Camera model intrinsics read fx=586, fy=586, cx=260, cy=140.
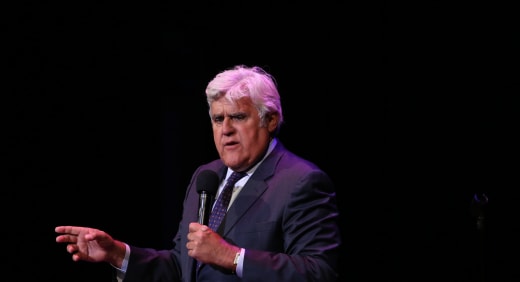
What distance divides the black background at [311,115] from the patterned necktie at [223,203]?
1.57 m

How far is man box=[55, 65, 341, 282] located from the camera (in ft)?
6.87

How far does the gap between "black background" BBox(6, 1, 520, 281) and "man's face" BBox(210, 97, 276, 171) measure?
1605 mm

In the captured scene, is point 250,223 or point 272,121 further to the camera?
point 272,121

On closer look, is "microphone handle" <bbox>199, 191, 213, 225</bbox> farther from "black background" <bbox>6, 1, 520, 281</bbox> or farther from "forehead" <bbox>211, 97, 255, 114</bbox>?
"black background" <bbox>6, 1, 520, 281</bbox>

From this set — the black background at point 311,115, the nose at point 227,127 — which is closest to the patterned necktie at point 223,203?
the nose at point 227,127

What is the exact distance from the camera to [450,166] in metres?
3.75

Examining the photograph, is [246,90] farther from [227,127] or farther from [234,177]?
[234,177]

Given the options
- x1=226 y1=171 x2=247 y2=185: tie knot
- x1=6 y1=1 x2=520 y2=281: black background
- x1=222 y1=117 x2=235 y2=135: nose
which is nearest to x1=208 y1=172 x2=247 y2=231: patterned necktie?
x1=226 y1=171 x2=247 y2=185: tie knot

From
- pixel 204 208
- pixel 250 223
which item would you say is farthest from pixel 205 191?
pixel 250 223

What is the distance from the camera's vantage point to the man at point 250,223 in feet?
6.87

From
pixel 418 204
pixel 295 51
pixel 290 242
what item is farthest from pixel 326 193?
pixel 295 51

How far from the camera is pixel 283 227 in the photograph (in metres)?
2.25

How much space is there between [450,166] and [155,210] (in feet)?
6.81

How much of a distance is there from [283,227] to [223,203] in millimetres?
→ 321
